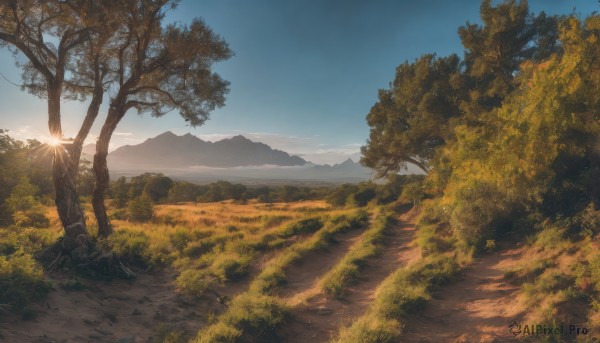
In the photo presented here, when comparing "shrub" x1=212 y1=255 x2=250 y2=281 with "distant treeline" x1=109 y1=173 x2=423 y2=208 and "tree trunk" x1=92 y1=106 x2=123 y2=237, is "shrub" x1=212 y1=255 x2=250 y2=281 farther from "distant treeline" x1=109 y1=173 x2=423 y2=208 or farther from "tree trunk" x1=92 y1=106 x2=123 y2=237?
"distant treeline" x1=109 y1=173 x2=423 y2=208

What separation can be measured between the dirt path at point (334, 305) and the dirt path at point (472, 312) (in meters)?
1.82

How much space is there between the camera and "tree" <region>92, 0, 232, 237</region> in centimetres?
1390

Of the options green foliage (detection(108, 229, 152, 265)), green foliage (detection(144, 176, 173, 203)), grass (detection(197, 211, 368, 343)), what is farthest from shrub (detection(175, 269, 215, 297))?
green foliage (detection(144, 176, 173, 203))

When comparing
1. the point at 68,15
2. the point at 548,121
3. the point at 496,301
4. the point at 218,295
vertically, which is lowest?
the point at 218,295

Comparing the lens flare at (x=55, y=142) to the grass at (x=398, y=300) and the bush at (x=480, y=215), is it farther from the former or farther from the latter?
the bush at (x=480, y=215)

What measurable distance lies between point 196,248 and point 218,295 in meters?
5.76

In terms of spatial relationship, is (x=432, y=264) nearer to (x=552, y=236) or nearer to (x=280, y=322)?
(x=552, y=236)

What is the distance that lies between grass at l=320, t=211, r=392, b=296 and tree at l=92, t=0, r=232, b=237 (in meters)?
9.93

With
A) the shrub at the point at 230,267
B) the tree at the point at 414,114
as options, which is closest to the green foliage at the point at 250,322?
the shrub at the point at 230,267

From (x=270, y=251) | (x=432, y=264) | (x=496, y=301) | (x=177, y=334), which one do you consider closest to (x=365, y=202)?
(x=270, y=251)

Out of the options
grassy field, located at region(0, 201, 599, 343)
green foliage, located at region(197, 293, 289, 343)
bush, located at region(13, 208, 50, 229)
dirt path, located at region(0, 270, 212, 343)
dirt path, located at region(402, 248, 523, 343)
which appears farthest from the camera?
bush, located at region(13, 208, 50, 229)

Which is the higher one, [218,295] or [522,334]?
[522,334]

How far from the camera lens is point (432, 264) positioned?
11.6 meters

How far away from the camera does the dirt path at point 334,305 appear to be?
8336mm
